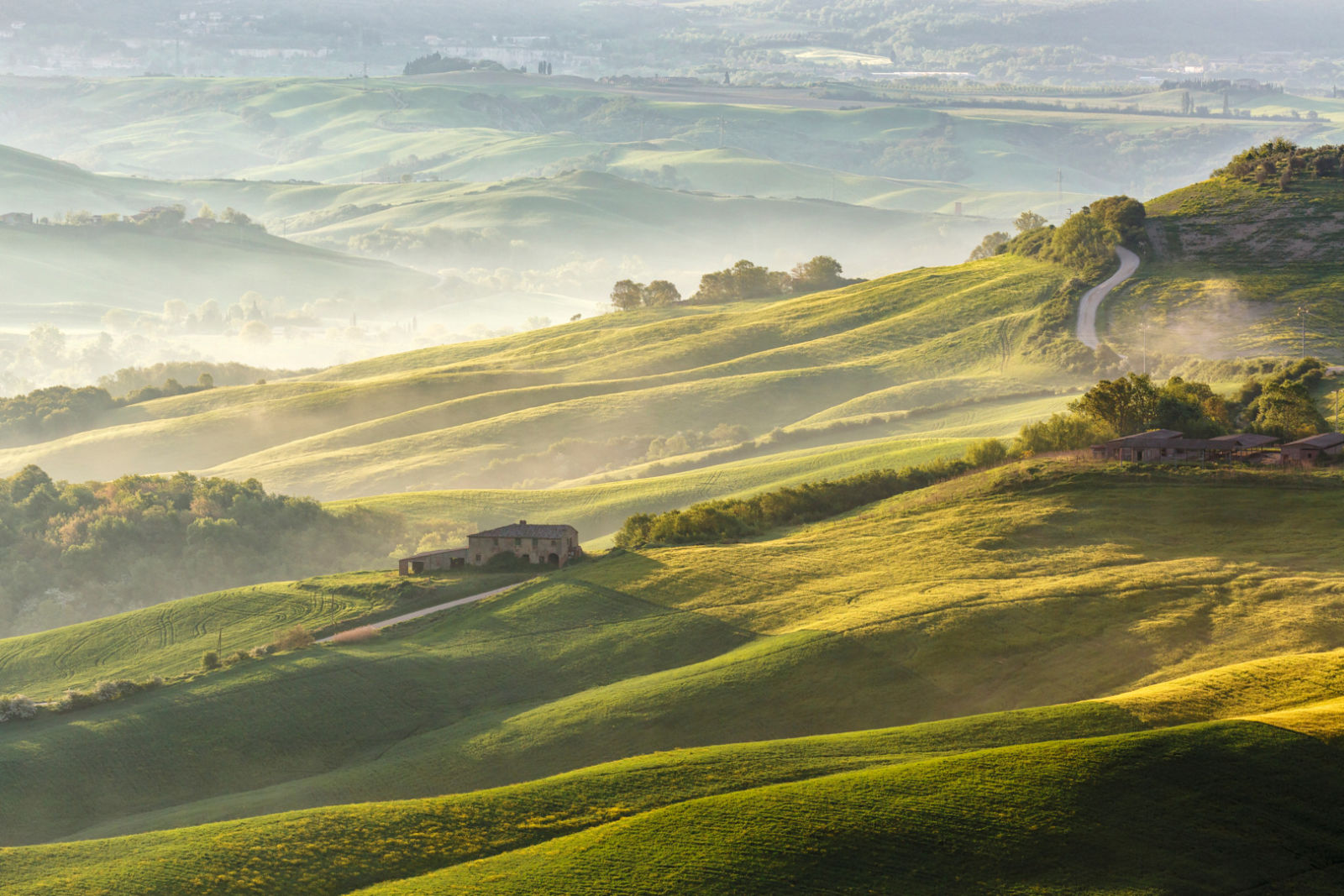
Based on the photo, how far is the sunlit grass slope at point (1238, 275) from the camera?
12119cm

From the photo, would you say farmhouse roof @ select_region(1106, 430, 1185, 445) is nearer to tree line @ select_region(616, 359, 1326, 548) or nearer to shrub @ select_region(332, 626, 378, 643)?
tree line @ select_region(616, 359, 1326, 548)

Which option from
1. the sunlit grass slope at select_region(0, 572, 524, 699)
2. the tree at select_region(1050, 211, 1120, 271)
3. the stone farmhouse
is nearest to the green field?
the sunlit grass slope at select_region(0, 572, 524, 699)

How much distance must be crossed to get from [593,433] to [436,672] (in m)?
87.9

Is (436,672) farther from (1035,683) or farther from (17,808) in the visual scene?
(1035,683)

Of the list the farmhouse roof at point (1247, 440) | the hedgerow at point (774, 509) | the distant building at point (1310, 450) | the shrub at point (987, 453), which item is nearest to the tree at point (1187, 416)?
the farmhouse roof at point (1247, 440)

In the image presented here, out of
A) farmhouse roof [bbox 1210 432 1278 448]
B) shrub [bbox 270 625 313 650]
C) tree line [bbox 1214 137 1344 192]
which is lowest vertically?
shrub [bbox 270 625 313 650]

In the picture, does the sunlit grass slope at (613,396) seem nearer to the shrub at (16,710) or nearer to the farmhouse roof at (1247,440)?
the farmhouse roof at (1247,440)

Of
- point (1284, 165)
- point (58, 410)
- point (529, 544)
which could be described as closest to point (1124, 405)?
point (529, 544)

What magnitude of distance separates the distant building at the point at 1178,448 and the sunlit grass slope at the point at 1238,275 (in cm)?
3821

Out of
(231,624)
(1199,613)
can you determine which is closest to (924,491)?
(1199,613)

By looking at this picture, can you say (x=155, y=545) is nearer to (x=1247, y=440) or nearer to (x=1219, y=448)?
(x=1219, y=448)

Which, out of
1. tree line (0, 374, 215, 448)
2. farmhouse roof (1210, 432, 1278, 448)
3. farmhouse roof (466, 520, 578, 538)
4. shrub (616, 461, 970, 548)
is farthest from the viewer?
tree line (0, 374, 215, 448)

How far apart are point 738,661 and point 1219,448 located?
36.1 meters

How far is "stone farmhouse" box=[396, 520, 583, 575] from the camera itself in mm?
74625
